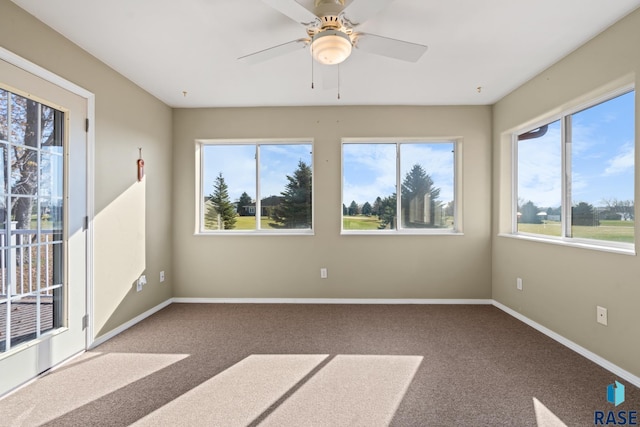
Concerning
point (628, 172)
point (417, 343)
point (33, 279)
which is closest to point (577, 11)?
point (628, 172)

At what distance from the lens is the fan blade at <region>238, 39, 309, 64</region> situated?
1958mm

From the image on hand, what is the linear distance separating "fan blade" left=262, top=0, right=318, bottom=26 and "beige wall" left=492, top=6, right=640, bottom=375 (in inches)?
87.3

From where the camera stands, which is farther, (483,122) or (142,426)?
(483,122)

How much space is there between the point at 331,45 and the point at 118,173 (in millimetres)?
2409

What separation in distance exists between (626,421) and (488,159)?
2.76 m

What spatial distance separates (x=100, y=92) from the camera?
258 cm

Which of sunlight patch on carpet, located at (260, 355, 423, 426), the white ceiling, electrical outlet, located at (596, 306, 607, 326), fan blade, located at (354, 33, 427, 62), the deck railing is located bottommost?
sunlight patch on carpet, located at (260, 355, 423, 426)

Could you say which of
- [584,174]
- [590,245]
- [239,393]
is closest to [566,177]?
[584,174]

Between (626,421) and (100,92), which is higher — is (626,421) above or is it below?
below

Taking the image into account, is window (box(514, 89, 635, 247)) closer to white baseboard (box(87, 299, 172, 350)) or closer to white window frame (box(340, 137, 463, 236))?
white window frame (box(340, 137, 463, 236))

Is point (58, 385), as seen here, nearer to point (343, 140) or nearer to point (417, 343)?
point (417, 343)

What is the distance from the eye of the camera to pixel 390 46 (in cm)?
192

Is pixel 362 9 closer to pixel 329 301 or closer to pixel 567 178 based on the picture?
pixel 567 178

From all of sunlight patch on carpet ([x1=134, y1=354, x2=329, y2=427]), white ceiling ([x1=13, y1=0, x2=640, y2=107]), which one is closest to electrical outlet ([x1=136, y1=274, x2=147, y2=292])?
sunlight patch on carpet ([x1=134, y1=354, x2=329, y2=427])
